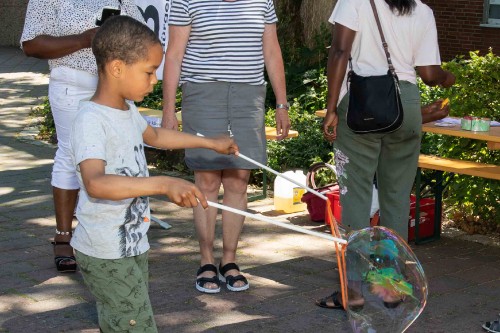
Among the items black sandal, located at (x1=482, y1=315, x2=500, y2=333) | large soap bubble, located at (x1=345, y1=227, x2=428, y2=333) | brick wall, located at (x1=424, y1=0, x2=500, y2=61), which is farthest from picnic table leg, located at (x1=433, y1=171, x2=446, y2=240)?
brick wall, located at (x1=424, y1=0, x2=500, y2=61)

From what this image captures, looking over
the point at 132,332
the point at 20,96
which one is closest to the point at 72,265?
the point at 132,332

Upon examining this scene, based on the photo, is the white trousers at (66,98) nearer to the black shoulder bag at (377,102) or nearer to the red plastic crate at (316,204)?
the black shoulder bag at (377,102)

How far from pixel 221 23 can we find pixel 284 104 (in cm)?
67

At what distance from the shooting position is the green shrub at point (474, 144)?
7.60 meters

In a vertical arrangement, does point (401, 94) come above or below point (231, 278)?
above

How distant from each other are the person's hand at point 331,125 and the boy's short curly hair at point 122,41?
166 cm

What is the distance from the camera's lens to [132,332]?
413 centimetres

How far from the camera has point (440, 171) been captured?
746cm

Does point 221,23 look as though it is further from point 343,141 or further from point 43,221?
point 43,221

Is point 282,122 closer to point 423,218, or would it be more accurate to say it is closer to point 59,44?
point 59,44

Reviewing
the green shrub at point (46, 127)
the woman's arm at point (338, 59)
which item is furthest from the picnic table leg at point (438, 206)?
the green shrub at point (46, 127)

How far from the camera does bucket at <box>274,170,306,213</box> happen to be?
26.3 ft

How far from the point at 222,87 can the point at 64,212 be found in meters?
1.36

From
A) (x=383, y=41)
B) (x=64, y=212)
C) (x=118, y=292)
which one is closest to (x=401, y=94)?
(x=383, y=41)
